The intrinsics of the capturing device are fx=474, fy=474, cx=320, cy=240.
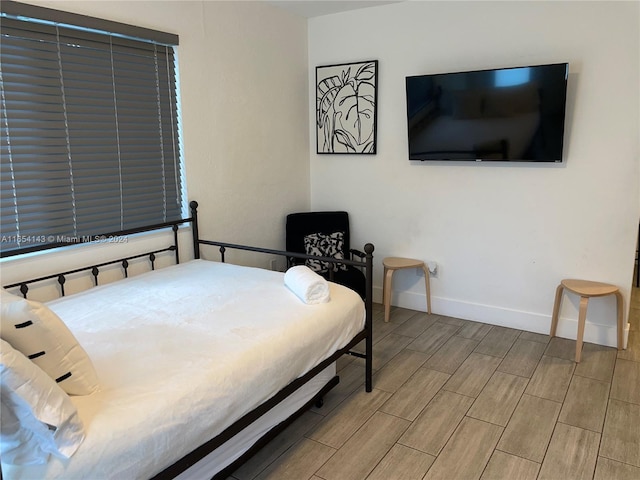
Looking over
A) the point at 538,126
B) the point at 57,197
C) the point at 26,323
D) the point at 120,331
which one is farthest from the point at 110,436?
the point at 538,126

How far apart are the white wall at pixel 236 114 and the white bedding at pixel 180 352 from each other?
1.92 ft

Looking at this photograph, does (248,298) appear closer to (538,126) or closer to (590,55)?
(538,126)

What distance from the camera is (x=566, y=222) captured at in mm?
3387

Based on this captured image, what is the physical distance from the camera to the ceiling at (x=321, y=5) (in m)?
3.75

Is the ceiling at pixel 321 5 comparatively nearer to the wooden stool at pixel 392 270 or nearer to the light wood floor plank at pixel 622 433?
the wooden stool at pixel 392 270

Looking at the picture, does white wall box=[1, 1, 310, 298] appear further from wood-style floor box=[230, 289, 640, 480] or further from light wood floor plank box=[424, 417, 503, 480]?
light wood floor plank box=[424, 417, 503, 480]

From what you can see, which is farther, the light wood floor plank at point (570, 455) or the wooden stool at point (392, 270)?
the wooden stool at point (392, 270)

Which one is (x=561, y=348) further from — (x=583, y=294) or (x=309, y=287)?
(x=309, y=287)

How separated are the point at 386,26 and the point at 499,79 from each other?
3.55ft

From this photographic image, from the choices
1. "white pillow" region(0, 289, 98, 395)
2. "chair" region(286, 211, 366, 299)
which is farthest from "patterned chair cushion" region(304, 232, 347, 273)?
"white pillow" region(0, 289, 98, 395)

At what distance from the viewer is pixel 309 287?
246 cm

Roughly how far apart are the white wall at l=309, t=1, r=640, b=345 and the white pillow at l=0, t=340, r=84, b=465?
10.4ft

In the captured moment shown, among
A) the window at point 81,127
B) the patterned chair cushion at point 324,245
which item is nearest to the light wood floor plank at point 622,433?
the patterned chair cushion at point 324,245

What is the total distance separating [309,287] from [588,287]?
Result: 2037 mm
